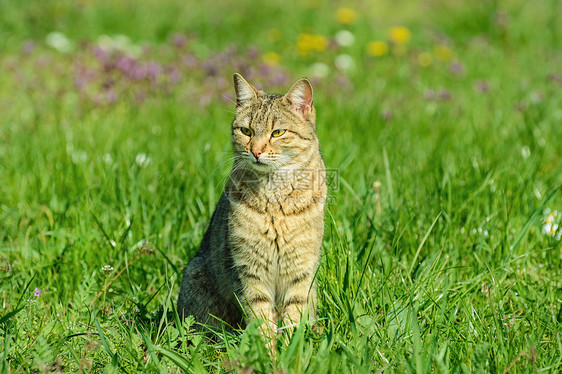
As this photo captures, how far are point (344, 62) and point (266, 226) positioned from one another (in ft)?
14.1

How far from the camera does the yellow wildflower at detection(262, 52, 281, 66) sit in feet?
20.0

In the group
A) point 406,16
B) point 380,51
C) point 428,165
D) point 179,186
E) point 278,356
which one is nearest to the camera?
point 278,356

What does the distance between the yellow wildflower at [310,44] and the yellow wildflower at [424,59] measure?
110 centimetres

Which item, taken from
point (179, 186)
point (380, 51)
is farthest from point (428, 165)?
point (380, 51)

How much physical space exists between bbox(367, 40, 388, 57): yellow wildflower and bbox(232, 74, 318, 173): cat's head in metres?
4.13

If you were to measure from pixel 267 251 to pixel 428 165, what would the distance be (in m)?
1.78

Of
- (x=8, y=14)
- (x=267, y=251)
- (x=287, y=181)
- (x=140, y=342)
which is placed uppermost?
(x=8, y=14)

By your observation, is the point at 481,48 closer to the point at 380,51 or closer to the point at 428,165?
the point at 380,51

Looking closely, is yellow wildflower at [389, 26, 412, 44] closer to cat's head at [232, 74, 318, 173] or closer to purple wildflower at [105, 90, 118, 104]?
purple wildflower at [105, 90, 118, 104]

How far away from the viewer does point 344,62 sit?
6316 millimetres

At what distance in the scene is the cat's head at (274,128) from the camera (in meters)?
2.52

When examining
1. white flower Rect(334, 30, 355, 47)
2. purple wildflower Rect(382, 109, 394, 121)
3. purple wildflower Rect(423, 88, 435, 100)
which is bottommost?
purple wildflower Rect(382, 109, 394, 121)

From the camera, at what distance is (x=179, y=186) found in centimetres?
342

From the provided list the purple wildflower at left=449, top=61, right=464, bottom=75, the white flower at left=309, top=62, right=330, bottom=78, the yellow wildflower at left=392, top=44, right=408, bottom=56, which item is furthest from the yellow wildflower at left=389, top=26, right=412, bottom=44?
the white flower at left=309, top=62, right=330, bottom=78
